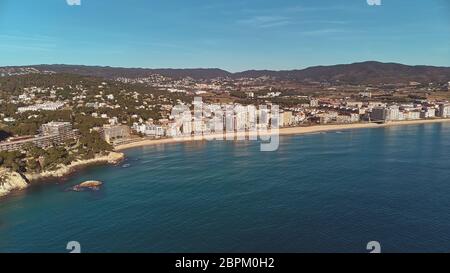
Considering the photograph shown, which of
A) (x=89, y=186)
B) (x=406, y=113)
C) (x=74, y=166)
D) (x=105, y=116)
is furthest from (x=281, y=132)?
(x=89, y=186)

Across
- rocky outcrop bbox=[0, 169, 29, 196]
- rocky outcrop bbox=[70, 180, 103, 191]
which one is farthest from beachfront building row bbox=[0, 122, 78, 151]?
rocky outcrop bbox=[70, 180, 103, 191]

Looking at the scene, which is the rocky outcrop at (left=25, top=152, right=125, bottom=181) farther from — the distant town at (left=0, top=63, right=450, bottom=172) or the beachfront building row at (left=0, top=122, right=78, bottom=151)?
the beachfront building row at (left=0, top=122, right=78, bottom=151)

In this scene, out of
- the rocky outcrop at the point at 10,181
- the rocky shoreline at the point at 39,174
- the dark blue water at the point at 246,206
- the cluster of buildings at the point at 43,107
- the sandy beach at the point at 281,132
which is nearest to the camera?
the dark blue water at the point at 246,206

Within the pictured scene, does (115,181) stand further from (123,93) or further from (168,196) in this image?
(123,93)

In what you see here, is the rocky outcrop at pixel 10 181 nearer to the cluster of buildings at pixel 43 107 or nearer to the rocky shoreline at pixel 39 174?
the rocky shoreline at pixel 39 174

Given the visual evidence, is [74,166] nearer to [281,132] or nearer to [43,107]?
[43,107]

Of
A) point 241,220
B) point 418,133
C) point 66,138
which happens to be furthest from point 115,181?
point 418,133

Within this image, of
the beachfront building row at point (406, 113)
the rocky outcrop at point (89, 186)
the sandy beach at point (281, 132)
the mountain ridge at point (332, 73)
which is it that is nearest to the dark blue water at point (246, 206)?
the rocky outcrop at point (89, 186)
